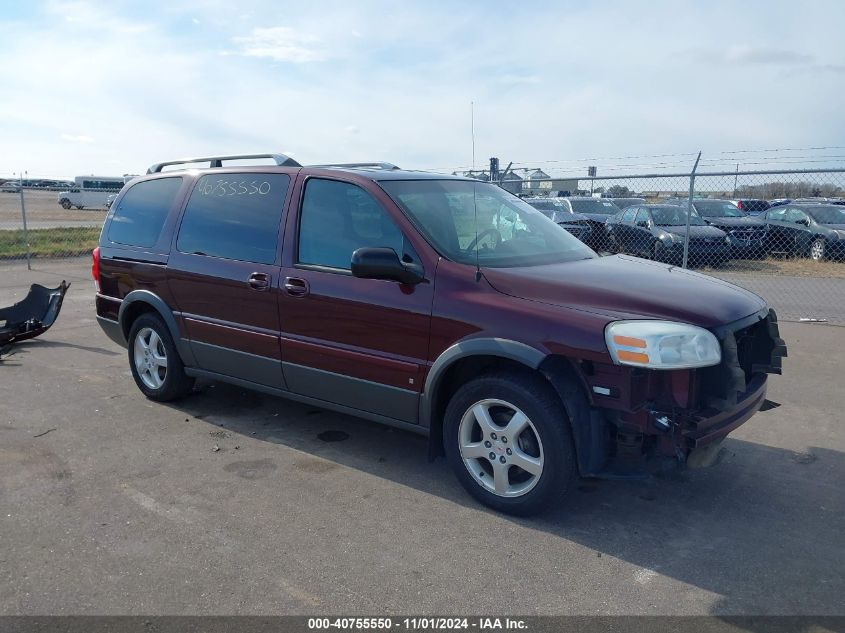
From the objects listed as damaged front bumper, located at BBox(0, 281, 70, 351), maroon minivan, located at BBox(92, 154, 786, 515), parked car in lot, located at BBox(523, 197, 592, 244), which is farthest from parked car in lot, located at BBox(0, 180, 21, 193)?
maroon minivan, located at BBox(92, 154, 786, 515)

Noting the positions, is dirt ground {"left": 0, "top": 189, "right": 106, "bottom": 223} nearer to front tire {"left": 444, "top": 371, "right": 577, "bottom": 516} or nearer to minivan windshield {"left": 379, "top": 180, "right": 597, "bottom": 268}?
minivan windshield {"left": 379, "top": 180, "right": 597, "bottom": 268}

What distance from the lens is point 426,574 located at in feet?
10.8

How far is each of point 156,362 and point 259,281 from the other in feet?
5.17

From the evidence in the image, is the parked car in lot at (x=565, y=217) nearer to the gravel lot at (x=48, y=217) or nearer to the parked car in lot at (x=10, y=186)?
the parked car in lot at (x=10, y=186)

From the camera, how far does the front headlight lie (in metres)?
3.40

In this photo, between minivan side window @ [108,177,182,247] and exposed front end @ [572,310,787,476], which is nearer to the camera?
exposed front end @ [572,310,787,476]

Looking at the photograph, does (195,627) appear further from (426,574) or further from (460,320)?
(460,320)

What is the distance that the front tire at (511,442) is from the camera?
3.63 m

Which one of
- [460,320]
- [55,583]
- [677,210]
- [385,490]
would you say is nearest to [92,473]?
[55,583]

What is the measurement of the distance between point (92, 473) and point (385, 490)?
1826mm

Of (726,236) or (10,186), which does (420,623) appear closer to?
(726,236)

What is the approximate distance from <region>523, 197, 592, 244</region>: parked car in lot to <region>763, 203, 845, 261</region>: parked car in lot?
4.58 metres

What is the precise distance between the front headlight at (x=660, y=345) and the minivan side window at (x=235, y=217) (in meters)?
2.39

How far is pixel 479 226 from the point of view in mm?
4512
